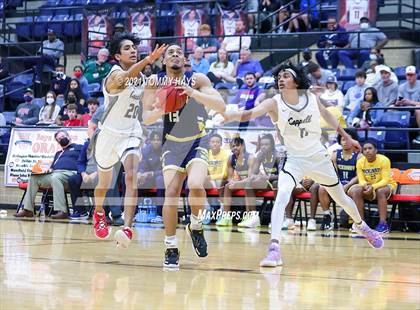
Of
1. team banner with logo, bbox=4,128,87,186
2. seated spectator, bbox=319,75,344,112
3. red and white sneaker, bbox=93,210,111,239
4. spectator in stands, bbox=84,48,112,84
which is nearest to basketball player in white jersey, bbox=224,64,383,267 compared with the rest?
red and white sneaker, bbox=93,210,111,239

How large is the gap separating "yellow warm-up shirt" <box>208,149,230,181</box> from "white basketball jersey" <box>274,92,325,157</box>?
16.5 feet

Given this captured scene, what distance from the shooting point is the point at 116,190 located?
14242mm

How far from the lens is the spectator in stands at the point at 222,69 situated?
17.4 m

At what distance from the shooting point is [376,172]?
13219mm

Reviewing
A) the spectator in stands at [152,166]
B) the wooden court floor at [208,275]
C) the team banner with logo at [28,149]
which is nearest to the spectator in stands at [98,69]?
the team banner with logo at [28,149]

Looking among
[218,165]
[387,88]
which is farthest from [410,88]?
[218,165]

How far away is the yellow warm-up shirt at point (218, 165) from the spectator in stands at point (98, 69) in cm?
588

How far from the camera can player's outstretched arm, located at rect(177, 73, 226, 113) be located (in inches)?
297

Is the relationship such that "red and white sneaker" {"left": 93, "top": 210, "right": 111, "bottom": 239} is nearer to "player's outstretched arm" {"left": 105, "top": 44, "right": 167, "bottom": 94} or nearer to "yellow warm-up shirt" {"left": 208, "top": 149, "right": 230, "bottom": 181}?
"player's outstretched arm" {"left": 105, "top": 44, "right": 167, "bottom": 94}

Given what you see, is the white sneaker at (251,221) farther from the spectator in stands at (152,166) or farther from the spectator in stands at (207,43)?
the spectator in stands at (207,43)

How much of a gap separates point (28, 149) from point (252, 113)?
866 cm

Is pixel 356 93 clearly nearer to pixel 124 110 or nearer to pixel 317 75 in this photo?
pixel 317 75

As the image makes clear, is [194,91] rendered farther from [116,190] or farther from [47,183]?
[47,183]

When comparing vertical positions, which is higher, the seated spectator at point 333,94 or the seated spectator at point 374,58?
the seated spectator at point 374,58
